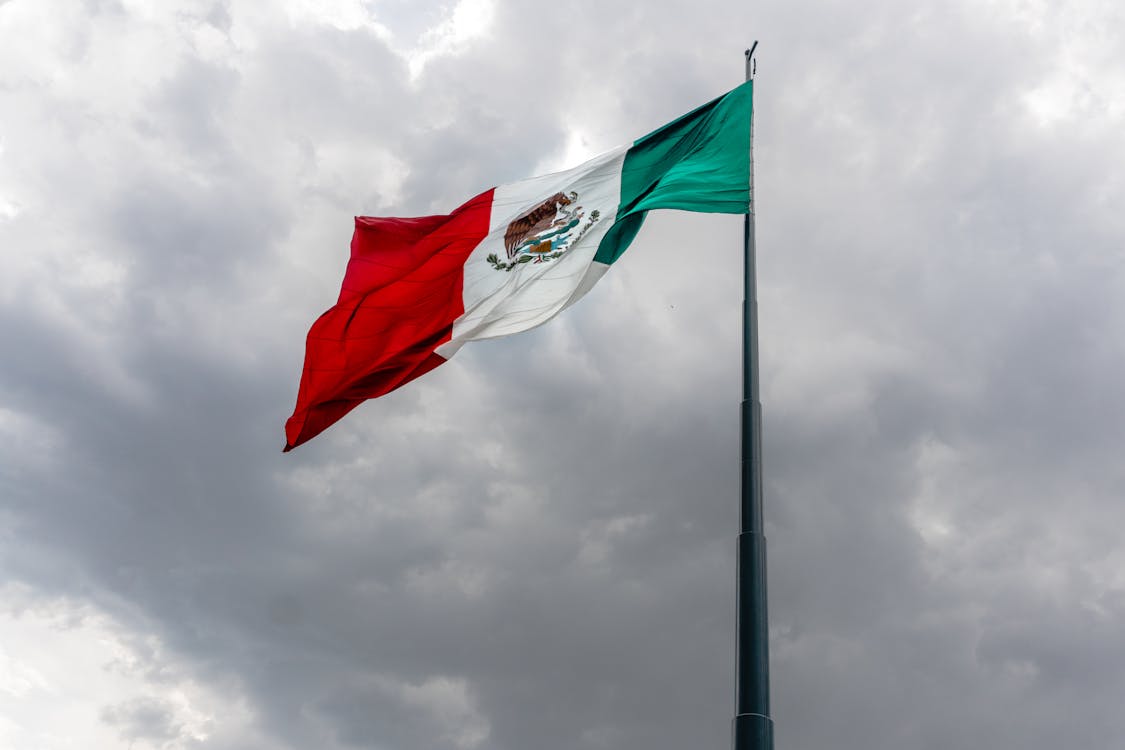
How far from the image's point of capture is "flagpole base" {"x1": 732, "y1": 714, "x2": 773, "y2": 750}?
12.5m

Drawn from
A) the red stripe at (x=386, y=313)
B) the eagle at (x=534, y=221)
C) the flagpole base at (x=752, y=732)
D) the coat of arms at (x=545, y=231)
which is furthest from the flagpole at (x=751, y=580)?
the red stripe at (x=386, y=313)

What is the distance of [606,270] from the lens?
69.8 ft

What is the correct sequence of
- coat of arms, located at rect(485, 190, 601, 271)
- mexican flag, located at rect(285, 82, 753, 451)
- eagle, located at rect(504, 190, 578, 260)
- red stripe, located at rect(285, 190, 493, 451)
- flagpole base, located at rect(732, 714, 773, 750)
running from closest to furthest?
flagpole base, located at rect(732, 714, 773, 750) < mexican flag, located at rect(285, 82, 753, 451) < coat of arms, located at rect(485, 190, 601, 271) < red stripe, located at rect(285, 190, 493, 451) < eagle, located at rect(504, 190, 578, 260)

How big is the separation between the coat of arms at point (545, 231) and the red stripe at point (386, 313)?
1.25m

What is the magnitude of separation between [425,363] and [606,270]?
5098 mm

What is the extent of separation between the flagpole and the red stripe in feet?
29.8

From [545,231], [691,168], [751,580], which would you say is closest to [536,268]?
[545,231]

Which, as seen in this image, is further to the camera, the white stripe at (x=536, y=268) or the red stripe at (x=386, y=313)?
the red stripe at (x=386, y=313)

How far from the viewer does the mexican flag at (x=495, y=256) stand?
21.0 metres

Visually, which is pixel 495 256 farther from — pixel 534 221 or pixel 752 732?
pixel 752 732

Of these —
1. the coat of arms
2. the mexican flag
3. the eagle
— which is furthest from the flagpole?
the eagle

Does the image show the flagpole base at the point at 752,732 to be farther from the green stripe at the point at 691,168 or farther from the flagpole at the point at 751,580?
the green stripe at the point at 691,168

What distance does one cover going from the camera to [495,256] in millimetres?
23844

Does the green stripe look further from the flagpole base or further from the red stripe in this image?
the flagpole base
